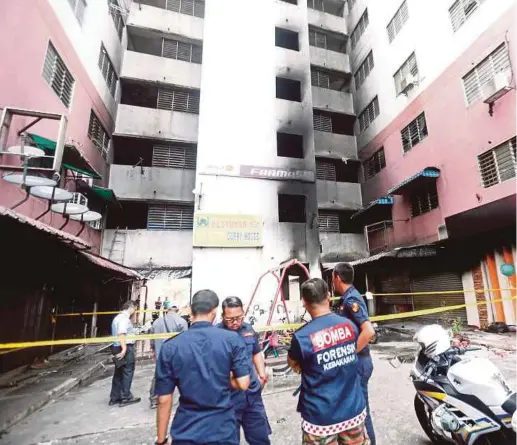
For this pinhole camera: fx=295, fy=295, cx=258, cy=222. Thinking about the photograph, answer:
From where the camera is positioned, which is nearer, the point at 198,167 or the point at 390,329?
the point at 390,329

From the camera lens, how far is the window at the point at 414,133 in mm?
13570

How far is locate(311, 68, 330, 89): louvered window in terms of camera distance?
Answer: 19.3 metres

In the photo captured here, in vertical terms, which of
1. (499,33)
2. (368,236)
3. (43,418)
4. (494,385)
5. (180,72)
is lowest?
(43,418)

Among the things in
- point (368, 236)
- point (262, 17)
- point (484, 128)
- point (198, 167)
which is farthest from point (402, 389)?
point (262, 17)

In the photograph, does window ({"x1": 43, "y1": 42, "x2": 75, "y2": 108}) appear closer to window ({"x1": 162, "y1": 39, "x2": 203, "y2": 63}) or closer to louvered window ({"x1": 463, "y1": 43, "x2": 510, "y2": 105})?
window ({"x1": 162, "y1": 39, "x2": 203, "y2": 63})

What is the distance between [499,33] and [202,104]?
1179cm

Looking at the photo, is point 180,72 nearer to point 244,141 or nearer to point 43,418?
point 244,141

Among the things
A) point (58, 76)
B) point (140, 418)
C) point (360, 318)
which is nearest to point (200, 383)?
point (360, 318)

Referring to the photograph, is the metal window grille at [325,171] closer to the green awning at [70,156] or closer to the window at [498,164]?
the window at [498,164]

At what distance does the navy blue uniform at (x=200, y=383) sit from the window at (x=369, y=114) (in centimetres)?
1846

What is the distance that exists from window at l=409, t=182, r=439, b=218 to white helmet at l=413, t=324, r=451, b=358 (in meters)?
11.4

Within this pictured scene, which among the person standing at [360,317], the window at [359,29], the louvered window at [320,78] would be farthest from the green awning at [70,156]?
the window at [359,29]

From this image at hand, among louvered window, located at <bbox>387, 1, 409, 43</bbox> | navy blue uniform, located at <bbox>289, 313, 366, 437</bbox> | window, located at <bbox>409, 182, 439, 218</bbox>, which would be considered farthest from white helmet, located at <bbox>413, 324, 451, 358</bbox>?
louvered window, located at <bbox>387, 1, 409, 43</bbox>

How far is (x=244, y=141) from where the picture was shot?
48.0 ft
